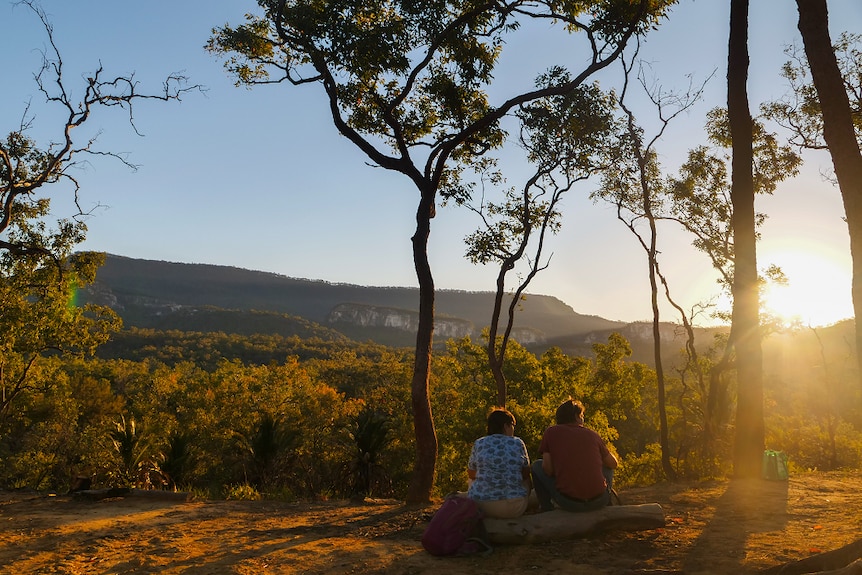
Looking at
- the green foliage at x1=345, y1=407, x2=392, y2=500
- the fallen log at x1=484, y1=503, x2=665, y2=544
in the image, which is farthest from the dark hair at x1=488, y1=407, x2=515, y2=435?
the green foliage at x1=345, y1=407, x2=392, y2=500

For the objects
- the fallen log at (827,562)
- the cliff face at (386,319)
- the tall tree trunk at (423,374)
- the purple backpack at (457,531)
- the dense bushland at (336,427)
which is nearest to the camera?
the fallen log at (827,562)

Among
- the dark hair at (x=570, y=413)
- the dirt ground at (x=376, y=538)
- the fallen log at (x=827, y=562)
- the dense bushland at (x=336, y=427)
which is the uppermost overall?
the dark hair at (x=570, y=413)

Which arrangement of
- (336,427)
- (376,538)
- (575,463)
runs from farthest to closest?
(336,427) → (376,538) → (575,463)

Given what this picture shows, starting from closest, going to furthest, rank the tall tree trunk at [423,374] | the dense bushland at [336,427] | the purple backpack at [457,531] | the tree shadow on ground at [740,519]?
the tree shadow on ground at [740,519] < the purple backpack at [457,531] < the tall tree trunk at [423,374] < the dense bushland at [336,427]

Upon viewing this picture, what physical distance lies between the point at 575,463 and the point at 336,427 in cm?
2688

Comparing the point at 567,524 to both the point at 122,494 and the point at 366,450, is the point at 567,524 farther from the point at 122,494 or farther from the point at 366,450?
the point at 366,450

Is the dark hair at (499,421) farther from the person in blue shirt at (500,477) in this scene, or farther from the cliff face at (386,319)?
the cliff face at (386,319)

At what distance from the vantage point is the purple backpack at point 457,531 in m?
5.07

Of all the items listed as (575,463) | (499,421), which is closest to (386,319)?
(499,421)

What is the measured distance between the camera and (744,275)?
9.24m

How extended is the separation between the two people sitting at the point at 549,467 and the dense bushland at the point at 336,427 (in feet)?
27.0

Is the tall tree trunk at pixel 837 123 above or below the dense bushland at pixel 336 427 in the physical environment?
above

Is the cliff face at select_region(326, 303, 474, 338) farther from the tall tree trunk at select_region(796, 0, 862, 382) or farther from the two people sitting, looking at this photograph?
the tall tree trunk at select_region(796, 0, 862, 382)

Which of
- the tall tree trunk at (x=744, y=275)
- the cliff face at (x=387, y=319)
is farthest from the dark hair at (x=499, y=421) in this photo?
the cliff face at (x=387, y=319)
